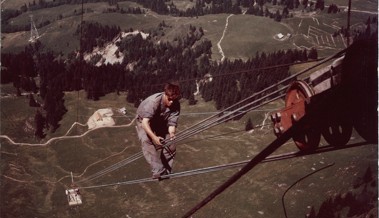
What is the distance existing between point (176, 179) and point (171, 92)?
118104 mm

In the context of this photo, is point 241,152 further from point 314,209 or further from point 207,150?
point 314,209

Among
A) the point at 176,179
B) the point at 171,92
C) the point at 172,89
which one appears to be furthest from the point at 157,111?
the point at 176,179

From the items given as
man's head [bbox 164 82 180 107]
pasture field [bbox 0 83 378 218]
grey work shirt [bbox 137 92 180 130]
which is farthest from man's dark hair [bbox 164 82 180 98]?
pasture field [bbox 0 83 378 218]

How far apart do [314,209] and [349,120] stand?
344 feet

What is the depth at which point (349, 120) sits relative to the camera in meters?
8.45

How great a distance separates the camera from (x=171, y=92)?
14.3 metres

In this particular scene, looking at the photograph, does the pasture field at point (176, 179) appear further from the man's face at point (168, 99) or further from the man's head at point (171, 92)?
the man's head at point (171, 92)

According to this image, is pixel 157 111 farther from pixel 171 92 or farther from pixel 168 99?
pixel 171 92

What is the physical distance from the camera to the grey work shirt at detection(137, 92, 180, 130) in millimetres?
15430

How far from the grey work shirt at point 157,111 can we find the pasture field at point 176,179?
74238mm

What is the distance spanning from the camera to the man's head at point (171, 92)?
14.1m

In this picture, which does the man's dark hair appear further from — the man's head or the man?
the man

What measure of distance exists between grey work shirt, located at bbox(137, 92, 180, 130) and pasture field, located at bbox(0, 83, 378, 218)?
74.2m

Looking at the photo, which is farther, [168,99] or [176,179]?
[176,179]
